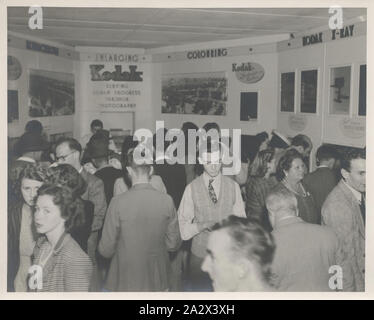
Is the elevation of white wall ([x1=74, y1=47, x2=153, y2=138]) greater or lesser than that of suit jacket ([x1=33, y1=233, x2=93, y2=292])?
greater

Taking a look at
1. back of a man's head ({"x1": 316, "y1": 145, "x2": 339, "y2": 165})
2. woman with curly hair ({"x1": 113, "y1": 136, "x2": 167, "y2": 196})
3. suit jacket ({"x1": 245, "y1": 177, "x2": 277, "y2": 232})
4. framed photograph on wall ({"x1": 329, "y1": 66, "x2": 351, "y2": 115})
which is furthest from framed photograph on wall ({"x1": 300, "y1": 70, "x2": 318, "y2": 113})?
woman with curly hair ({"x1": 113, "y1": 136, "x2": 167, "y2": 196})

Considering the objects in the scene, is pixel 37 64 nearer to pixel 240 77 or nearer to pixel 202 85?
pixel 202 85

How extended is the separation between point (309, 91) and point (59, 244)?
216 cm

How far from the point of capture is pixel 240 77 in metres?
3.86

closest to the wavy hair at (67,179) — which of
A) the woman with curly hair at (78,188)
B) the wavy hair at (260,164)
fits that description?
the woman with curly hair at (78,188)

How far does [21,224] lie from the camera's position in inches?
116

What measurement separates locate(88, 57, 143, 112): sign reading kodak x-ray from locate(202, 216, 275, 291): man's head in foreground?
1260 mm

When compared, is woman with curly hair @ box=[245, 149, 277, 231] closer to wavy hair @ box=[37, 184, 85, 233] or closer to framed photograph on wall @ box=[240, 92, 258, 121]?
framed photograph on wall @ box=[240, 92, 258, 121]

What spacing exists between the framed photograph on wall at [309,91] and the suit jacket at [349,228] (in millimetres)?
772

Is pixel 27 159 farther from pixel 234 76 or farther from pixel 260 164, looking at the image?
pixel 234 76

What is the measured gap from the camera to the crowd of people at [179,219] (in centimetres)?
267

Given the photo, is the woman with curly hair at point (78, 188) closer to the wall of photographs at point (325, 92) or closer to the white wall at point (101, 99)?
the white wall at point (101, 99)

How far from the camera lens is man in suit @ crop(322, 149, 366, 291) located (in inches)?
118
